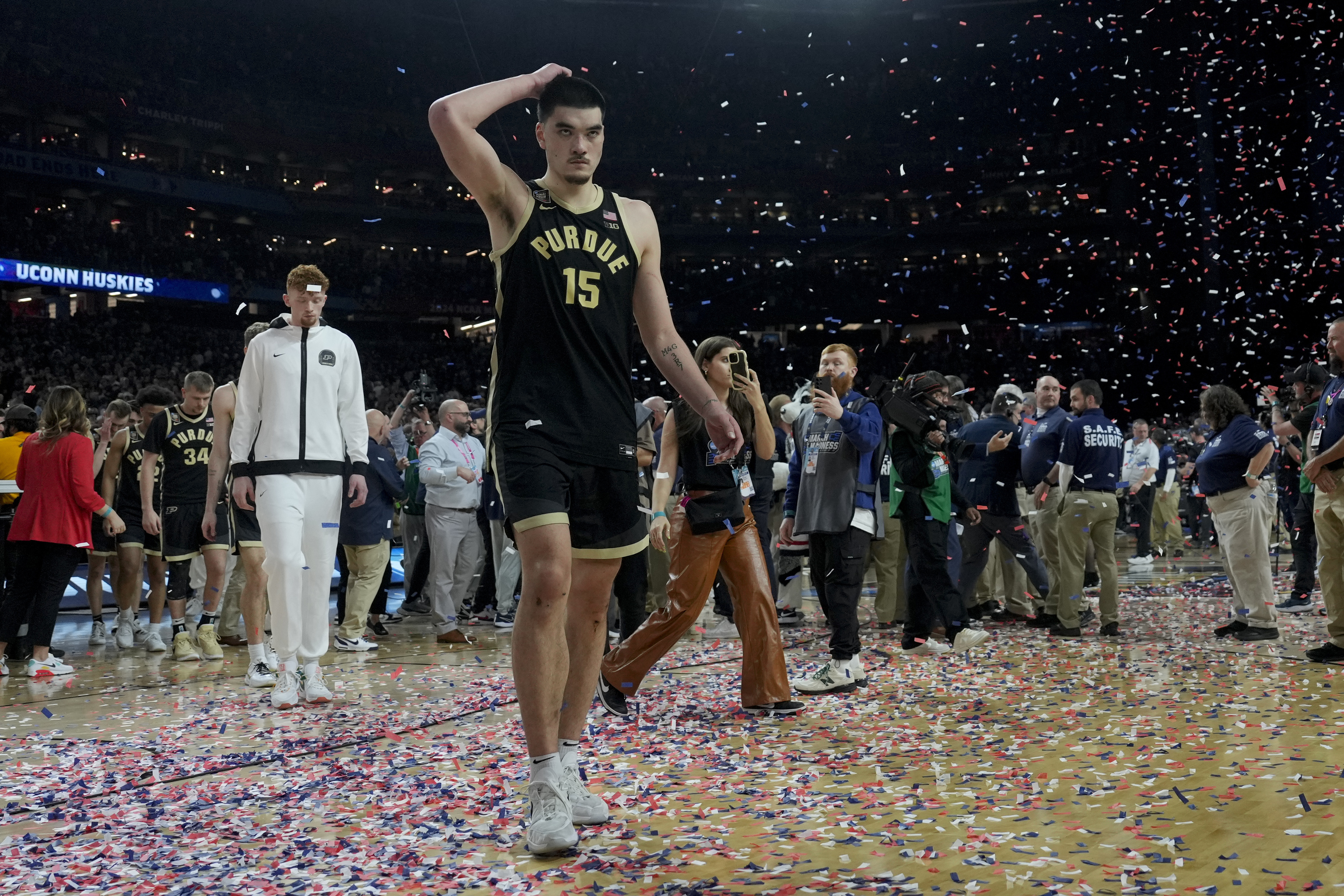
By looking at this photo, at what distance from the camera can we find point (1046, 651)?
6.66m

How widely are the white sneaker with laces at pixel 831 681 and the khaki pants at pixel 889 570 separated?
2774mm

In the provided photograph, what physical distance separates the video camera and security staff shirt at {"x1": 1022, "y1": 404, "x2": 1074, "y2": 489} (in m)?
1.62

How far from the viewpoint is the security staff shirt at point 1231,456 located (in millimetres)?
6945

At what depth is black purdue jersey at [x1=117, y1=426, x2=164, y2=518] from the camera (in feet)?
24.7

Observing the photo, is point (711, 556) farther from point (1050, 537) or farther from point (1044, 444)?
point (1050, 537)

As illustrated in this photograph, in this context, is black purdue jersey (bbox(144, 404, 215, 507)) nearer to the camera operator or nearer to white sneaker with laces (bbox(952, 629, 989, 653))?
white sneaker with laces (bbox(952, 629, 989, 653))

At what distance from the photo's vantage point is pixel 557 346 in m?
2.97

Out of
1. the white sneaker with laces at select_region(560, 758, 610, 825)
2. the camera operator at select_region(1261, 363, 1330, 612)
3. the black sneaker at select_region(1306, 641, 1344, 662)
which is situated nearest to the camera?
the white sneaker with laces at select_region(560, 758, 610, 825)

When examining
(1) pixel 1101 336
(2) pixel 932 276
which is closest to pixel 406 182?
(2) pixel 932 276

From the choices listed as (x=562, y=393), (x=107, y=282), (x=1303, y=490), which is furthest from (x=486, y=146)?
(x=107, y=282)

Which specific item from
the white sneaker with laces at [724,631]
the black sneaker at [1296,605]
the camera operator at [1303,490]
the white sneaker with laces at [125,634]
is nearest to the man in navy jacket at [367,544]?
the white sneaker with laces at [125,634]

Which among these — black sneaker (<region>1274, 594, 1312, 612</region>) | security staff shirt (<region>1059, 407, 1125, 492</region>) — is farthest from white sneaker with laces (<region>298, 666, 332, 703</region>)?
black sneaker (<region>1274, 594, 1312, 612</region>)

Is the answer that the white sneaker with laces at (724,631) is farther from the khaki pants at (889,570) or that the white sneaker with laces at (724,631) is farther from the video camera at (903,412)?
the video camera at (903,412)

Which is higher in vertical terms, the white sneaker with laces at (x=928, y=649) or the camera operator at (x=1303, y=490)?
the camera operator at (x=1303, y=490)
